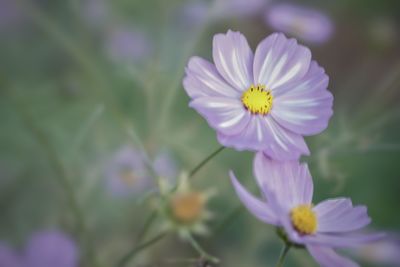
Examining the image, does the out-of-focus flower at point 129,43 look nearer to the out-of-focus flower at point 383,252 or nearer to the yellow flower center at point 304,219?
the out-of-focus flower at point 383,252

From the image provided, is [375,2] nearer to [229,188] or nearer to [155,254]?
[229,188]

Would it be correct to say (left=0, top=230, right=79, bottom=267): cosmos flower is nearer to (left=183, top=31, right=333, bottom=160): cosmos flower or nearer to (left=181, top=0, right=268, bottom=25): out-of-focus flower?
(left=183, top=31, right=333, bottom=160): cosmos flower

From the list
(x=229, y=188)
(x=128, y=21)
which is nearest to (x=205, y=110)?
(x=229, y=188)

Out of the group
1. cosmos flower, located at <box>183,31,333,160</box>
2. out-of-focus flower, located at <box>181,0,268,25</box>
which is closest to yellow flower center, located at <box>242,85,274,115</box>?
cosmos flower, located at <box>183,31,333,160</box>

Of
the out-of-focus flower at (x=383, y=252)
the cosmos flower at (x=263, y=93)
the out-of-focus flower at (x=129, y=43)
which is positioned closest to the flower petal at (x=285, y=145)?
the cosmos flower at (x=263, y=93)

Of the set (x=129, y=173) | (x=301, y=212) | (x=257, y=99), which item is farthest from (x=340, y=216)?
(x=129, y=173)

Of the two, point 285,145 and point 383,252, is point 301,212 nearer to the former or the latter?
point 285,145
